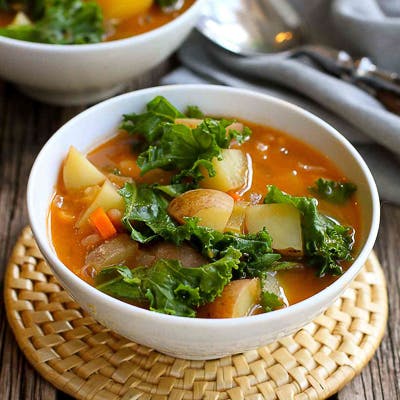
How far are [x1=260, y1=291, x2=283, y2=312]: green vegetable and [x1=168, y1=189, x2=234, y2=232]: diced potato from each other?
0.87 feet

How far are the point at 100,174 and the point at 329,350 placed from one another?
100 cm

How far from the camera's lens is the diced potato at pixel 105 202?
99.9 inches

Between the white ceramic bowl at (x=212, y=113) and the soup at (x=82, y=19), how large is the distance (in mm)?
819

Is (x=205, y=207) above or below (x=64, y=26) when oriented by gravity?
above

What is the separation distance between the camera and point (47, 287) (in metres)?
2.85

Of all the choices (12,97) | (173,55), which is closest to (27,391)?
(12,97)

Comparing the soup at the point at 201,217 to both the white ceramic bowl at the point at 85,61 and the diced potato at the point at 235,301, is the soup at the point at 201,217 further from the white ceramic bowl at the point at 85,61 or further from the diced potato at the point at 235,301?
the white ceramic bowl at the point at 85,61

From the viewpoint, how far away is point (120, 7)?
146 inches

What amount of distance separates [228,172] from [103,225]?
1.56ft

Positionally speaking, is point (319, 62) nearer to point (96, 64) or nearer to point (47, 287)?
point (96, 64)

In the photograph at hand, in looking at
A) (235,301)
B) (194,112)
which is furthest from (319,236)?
(194,112)

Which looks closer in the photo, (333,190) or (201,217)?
(201,217)

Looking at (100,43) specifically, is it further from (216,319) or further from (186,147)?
(216,319)

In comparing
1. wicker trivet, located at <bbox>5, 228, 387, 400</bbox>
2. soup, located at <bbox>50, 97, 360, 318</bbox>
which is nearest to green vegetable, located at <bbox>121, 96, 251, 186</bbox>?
soup, located at <bbox>50, 97, 360, 318</bbox>
